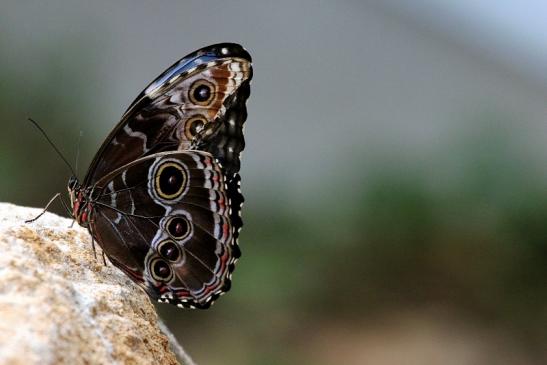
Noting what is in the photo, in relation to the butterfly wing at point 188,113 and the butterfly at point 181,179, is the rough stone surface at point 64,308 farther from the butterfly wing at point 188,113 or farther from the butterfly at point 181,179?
the butterfly wing at point 188,113

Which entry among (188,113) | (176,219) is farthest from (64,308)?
(188,113)

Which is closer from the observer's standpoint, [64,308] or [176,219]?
[64,308]

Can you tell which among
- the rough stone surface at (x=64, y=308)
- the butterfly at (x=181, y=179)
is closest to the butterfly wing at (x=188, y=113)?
the butterfly at (x=181, y=179)

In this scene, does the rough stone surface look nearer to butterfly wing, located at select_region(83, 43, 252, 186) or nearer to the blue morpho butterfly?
the blue morpho butterfly

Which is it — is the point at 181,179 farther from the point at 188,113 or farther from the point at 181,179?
the point at 188,113

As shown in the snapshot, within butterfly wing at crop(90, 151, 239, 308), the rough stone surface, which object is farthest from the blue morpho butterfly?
the rough stone surface

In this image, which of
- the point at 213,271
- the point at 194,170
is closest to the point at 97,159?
the point at 194,170
